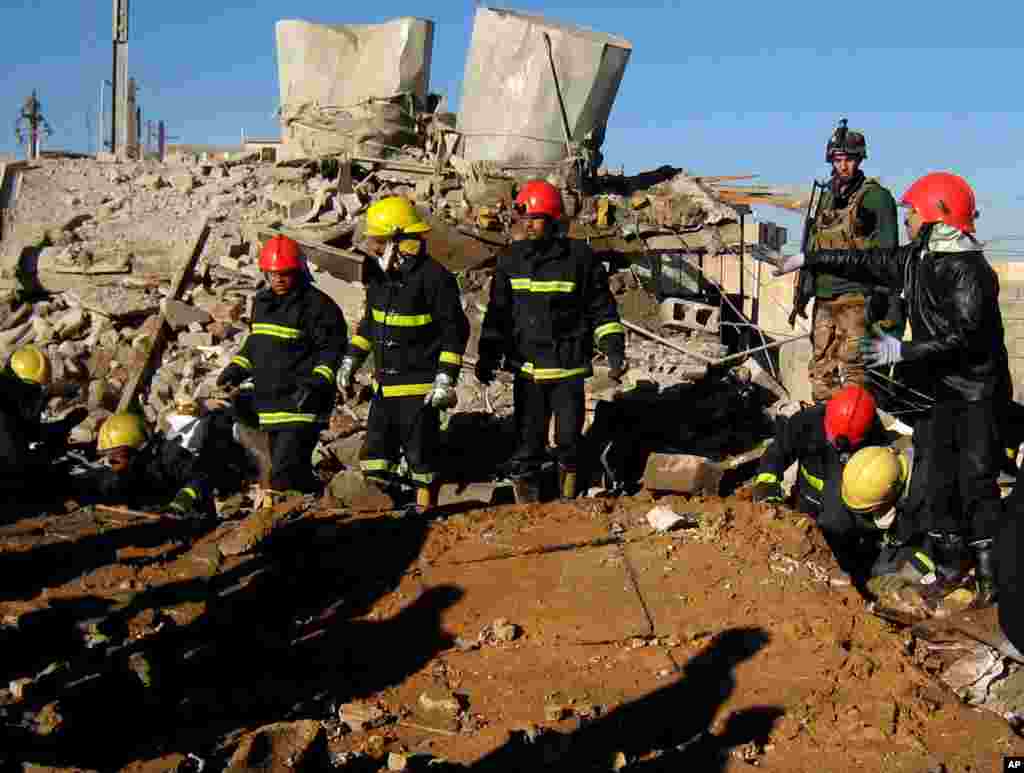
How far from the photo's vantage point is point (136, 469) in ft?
26.1

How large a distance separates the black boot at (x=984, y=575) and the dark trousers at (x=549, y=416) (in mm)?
2392

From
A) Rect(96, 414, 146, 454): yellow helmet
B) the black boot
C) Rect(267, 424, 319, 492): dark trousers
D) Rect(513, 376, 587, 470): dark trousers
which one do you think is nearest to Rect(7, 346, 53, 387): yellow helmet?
Rect(96, 414, 146, 454): yellow helmet

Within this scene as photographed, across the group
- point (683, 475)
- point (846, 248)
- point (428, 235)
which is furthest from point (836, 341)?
point (428, 235)

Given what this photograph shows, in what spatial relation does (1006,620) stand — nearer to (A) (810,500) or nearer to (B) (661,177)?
(A) (810,500)

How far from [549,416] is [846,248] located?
7.05 ft

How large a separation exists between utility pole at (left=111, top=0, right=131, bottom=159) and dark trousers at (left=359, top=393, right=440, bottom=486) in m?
12.8

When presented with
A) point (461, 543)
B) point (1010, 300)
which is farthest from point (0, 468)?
point (1010, 300)

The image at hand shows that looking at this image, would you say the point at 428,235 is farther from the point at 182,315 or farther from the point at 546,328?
the point at 546,328

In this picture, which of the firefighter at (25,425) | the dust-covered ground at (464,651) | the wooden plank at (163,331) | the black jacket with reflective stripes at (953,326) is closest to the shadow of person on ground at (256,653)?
the dust-covered ground at (464,651)

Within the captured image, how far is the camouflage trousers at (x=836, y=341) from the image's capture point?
25.2 feet

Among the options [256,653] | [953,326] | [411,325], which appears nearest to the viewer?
[256,653]

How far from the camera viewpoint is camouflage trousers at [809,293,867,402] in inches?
303

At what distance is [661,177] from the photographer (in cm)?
1392

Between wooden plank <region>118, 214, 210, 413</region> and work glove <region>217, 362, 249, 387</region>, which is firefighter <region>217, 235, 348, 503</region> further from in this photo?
wooden plank <region>118, 214, 210, 413</region>
